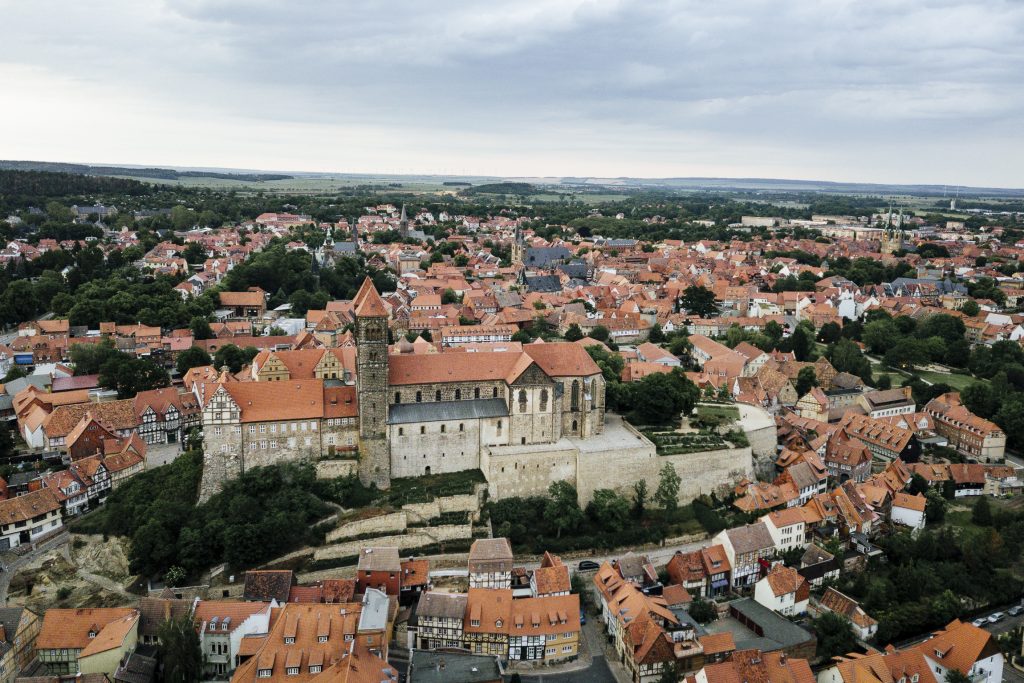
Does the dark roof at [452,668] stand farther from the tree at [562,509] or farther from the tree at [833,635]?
the tree at [833,635]

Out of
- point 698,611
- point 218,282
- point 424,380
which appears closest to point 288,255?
point 218,282

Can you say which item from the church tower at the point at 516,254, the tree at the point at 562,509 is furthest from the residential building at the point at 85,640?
the church tower at the point at 516,254

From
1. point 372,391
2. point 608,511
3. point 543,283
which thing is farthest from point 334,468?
point 543,283

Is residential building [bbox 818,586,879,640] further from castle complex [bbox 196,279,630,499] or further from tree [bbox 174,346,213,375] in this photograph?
tree [bbox 174,346,213,375]

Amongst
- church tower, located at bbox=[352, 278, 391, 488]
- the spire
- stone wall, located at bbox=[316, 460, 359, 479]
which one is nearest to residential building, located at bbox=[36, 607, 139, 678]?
stone wall, located at bbox=[316, 460, 359, 479]

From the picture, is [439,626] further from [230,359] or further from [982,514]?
[230,359]

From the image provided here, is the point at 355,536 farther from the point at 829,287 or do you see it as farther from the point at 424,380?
the point at 829,287
